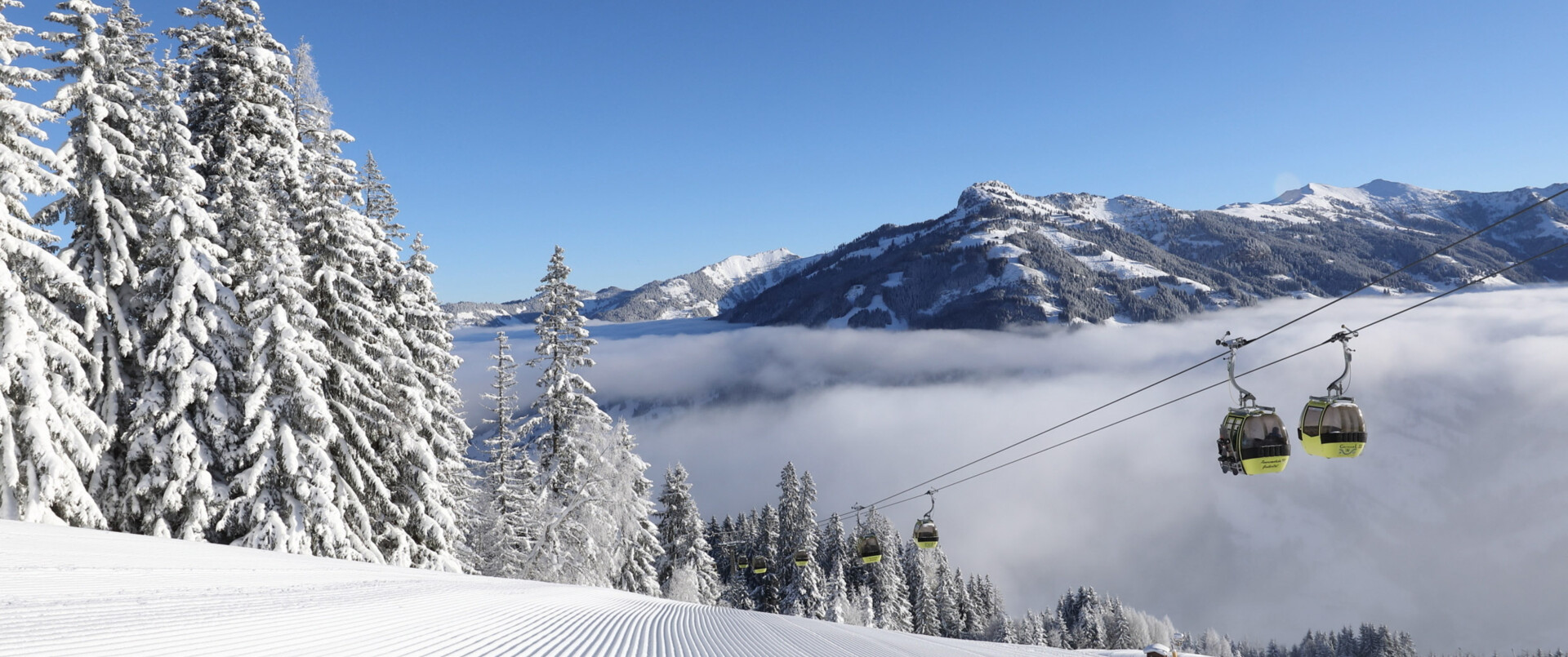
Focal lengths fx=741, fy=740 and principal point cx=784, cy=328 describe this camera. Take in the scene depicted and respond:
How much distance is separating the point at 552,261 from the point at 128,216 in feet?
46.8

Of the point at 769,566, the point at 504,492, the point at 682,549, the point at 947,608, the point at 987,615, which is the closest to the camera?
the point at 504,492

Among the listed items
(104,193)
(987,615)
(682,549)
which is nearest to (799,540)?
(682,549)

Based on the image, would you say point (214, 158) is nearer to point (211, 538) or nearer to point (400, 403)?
point (400, 403)

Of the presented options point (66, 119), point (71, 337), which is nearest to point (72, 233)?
point (66, 119)

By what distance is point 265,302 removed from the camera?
18406 millimetres

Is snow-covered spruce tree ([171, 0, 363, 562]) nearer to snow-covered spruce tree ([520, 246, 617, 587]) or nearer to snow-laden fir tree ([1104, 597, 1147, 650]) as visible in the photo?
snow-covered spruce tree ([520, 246, 617, 587])

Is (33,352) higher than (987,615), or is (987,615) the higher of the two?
(33,352)

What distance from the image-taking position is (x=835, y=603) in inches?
2496

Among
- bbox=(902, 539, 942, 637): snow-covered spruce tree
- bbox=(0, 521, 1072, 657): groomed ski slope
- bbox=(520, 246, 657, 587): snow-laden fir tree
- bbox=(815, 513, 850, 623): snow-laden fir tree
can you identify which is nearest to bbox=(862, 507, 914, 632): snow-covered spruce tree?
bbox=(902, 539, 942, 637): snow-covered spruce tree

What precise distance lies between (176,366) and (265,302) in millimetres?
2297

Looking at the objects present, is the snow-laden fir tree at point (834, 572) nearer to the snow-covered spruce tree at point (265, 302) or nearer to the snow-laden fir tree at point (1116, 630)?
the snow-covered spruce tree at point (265, 302)

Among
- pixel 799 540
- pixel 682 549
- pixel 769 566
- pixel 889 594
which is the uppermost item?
pixel 682 549

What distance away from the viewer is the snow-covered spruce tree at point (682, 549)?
4966 cm

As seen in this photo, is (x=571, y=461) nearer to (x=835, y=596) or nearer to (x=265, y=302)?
(x=265, y=302)
